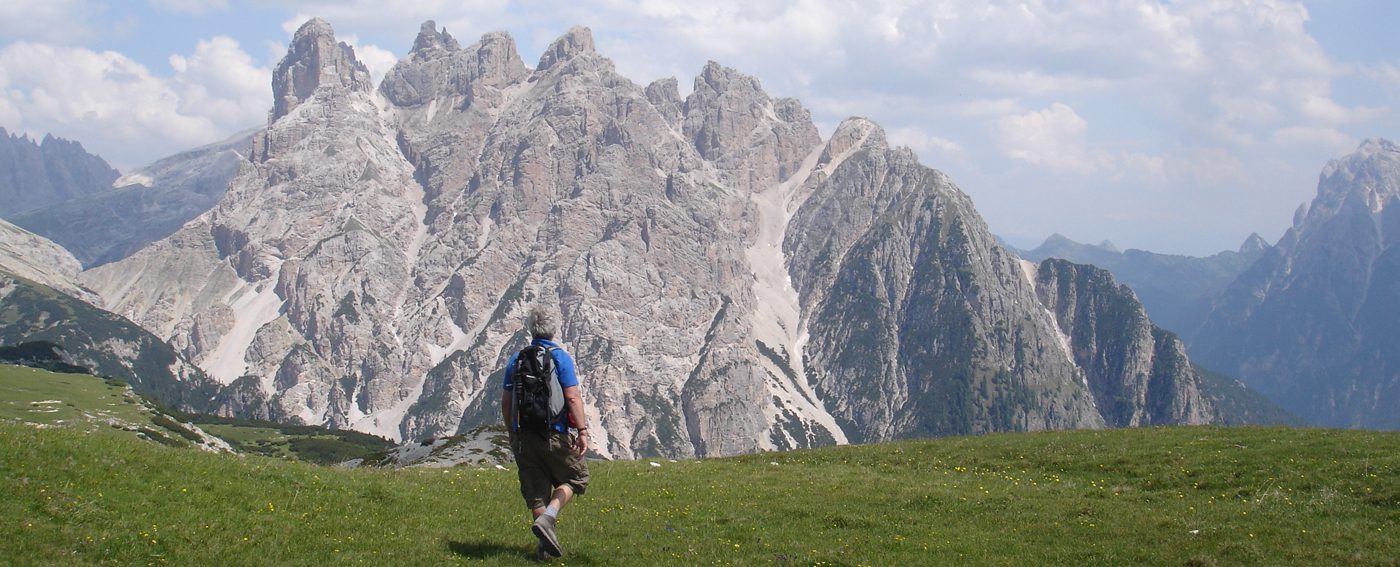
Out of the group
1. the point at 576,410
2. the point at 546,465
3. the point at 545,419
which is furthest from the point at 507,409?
the point at 576,410

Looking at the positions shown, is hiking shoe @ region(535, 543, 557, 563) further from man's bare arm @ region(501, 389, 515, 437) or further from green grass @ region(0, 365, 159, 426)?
green grass @ region(0, 365, 159, 426)

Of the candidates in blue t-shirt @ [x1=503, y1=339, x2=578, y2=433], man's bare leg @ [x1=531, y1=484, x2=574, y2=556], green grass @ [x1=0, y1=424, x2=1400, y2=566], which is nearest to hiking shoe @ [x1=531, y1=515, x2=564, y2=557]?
man's bare leg @ [x1=531, y1=484, x2=574, y2=556]

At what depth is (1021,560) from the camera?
22.3 meters

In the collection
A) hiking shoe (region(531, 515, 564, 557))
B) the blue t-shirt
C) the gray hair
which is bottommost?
hiking shoe (region(531, 515, 564, 557))

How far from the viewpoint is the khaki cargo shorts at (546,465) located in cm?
2161

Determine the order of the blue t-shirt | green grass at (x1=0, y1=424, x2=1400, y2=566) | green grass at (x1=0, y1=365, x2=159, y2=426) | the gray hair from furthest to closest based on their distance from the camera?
green grass at (x1=0, y1=365, x2=159, y2=426) → the gray hair → the blue t-shirt → green grass at (x1=0, y1=424, x2=1400, y2=566)

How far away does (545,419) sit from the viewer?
21.3 meters

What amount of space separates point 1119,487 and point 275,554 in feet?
85.5

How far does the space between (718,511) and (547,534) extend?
7.99 metres

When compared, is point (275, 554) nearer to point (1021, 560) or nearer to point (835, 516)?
point (835, 516)

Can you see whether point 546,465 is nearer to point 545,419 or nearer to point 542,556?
point 545,419

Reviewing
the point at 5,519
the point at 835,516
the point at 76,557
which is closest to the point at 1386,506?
the point at 835,516

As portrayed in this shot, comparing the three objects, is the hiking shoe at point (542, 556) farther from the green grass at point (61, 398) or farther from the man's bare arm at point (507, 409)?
the green grass at point (61, 398)

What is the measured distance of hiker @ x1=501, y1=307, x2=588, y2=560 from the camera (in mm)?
21250
